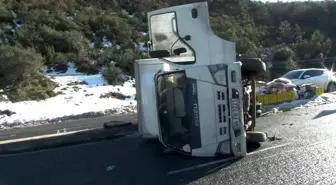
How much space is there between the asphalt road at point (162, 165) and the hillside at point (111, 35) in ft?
41.0

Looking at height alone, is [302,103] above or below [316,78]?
below

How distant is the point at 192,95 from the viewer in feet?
25.5

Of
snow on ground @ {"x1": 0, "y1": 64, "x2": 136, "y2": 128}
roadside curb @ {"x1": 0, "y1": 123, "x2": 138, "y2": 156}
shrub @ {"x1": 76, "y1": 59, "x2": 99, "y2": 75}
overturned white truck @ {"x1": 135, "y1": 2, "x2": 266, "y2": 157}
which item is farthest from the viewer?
shrub @ {"x1": 76, "y1": 59, "x2": 99, "y2": 75}

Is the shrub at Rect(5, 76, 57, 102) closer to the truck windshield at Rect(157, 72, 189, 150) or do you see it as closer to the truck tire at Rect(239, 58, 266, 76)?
the truck windshield at Rect(157, 72, 189, 150)

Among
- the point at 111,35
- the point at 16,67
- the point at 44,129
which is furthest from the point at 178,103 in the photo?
the point at 111,35

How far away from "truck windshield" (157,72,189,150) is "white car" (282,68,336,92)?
570 inches

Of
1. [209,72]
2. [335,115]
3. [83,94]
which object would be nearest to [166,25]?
[209,72]

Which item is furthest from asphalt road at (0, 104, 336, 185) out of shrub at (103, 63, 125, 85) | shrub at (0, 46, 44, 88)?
shrub at (103, 63, 125, 85)

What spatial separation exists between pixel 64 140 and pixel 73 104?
10.0m

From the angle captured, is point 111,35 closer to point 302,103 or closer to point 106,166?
point 302,103

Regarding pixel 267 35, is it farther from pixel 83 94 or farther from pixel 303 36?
pixel 83 94

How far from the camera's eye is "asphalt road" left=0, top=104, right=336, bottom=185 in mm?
6887

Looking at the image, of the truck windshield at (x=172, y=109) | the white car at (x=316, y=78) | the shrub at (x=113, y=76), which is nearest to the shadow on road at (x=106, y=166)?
the truck windshield at (x=172, y=109)

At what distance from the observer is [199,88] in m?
7.74
